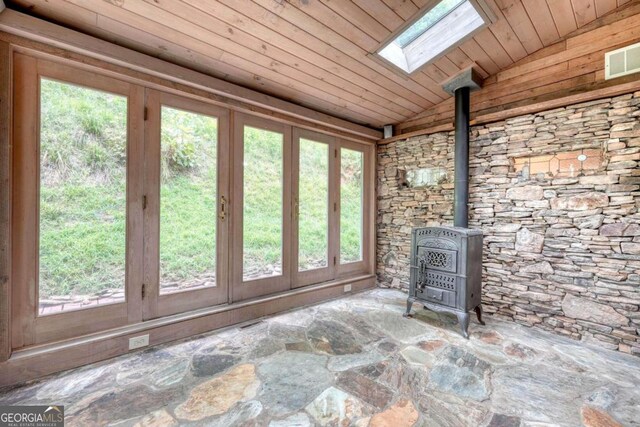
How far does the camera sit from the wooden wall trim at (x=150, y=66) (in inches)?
71.4

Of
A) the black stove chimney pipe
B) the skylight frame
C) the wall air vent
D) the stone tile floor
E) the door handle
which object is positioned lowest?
the stone tile floor

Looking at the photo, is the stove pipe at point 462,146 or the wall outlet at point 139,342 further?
the stove pipe at point 462,146

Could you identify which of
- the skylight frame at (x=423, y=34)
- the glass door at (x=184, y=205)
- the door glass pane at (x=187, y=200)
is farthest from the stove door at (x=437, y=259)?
the door glass pane at (x=187, y=200)

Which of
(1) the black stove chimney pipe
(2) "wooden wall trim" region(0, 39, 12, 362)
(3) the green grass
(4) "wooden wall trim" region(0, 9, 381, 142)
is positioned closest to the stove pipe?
(1) the black stove chimney pipe

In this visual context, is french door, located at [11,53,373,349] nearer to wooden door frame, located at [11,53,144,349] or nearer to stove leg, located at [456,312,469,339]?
wooden door frame, located at [11,53,144,349]

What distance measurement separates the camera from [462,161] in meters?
3.09

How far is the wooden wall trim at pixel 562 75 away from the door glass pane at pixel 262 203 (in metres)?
2.47

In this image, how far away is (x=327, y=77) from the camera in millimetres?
2877

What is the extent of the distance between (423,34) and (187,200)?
2.83 metres

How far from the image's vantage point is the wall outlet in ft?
7.39

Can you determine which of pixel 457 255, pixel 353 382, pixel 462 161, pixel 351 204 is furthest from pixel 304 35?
pixel 353 382

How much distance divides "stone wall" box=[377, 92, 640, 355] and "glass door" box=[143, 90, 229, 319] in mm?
2838

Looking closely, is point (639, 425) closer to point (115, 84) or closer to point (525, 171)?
point (525, 171)

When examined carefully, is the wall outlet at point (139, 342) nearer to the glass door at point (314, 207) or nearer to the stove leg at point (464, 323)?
the glass door at point (314, 207)
